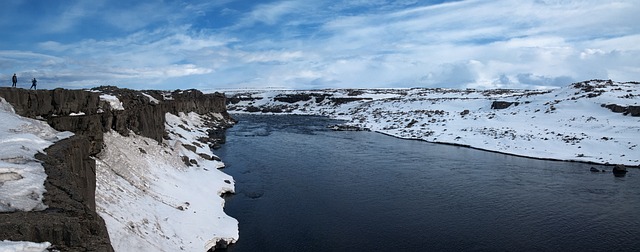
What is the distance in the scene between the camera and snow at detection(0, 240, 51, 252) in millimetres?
6215

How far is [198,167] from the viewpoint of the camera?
28.9 metres

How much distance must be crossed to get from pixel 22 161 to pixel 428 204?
59.7ft

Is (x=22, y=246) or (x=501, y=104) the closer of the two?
(x=22, y=246)

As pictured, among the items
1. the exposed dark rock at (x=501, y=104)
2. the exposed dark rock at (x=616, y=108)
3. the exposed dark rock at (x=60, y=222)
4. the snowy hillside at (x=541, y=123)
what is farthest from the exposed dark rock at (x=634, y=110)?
the exposed dark rock at (x=60, y=222)

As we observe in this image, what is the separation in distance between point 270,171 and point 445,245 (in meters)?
16.7

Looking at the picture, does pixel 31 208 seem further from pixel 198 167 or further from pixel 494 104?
pixel 494 104

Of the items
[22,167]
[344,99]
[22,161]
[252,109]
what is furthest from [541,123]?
[252,109]

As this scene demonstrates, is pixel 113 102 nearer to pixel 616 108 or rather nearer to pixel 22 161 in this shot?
pixel 22 161

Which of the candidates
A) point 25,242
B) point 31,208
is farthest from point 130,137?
point 25,242

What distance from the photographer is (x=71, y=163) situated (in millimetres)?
11750

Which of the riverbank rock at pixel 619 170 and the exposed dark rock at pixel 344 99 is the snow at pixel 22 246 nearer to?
the riverbank rock at pixel 619 170

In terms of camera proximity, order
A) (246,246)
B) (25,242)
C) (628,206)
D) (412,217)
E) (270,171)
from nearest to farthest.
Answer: (25,242) < (246,246) < (412,217) < (628,206) < (270,171)

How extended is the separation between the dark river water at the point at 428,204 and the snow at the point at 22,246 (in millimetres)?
10718

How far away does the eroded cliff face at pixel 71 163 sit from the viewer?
Result: 7031mm
